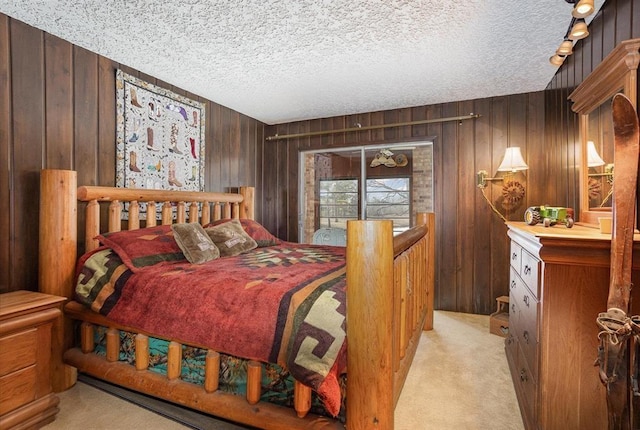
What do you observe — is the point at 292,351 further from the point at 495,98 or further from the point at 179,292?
the point at 495,98

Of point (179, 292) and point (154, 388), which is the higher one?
point (179, 292)

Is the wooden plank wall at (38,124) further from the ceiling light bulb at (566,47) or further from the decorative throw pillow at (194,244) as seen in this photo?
the ceiling light bulb at (566,47)

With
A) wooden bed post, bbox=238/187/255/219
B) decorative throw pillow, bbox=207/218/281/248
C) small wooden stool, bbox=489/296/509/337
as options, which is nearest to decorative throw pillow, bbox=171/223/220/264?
decorative throw pillow, bbox=207/218/281/248

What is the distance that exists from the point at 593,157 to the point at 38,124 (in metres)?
3.59

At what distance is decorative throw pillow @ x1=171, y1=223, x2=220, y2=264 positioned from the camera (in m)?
2.21

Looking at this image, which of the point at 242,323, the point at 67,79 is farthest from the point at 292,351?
the point at 67,79

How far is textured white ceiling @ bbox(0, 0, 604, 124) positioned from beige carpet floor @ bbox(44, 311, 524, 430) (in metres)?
2.29

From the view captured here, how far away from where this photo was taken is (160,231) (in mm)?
2398

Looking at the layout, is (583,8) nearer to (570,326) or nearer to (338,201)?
(570,326)

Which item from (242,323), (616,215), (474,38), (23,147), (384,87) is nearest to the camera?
(616,215)

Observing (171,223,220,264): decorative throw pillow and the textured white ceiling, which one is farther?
(171,223,220,264): decorative throw pillow

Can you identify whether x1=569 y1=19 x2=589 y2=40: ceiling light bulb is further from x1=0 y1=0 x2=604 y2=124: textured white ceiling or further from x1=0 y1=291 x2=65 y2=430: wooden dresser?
x1=0 y1=291 x2=65 y2=430: wooden dresser

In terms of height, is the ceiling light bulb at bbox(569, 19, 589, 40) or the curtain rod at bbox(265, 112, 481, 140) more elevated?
the curtain rod at bbox(265, 112, 481, 140)

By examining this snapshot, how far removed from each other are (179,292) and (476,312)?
3.09 m
